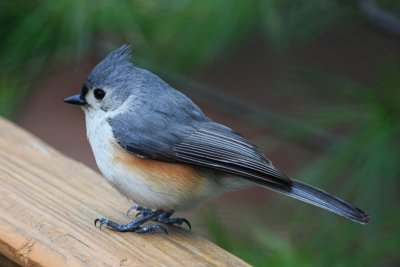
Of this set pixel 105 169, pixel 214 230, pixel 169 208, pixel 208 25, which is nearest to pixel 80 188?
pixel 105 169

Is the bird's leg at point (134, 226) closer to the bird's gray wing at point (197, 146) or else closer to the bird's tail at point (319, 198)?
the bird's gray wing at point (197, 146)

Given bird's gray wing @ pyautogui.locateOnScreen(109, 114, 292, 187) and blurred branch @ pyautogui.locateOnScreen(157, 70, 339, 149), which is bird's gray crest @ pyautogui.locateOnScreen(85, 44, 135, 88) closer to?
bird's gray wing @ pyautogui.locateOnScreen(109, 114, 292, 187)

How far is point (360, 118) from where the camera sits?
2186 millimetres

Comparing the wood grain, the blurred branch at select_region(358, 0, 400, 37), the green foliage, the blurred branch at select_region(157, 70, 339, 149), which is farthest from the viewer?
the blurred branch at select_region(157, 70, 339, 149)

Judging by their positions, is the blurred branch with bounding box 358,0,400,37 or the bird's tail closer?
the bird's tail

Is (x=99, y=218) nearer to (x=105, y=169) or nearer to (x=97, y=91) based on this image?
(x=105, y=169)

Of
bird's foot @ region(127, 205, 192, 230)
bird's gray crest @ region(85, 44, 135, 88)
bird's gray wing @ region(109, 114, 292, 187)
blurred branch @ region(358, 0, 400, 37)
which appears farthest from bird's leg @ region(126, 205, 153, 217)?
blurred branch @ region(358, 0, 400, 37)

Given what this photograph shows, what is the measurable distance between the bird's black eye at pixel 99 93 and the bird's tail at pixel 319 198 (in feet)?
1.33

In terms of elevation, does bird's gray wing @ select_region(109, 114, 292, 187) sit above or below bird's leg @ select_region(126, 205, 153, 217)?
above

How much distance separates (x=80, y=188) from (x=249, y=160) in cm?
35

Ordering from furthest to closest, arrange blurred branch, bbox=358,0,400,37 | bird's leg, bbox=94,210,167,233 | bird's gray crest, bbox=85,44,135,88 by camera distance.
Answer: blurred branch, bbox=358,0,400,37, bird's gray crest, bbox=85,44,135,88, bird's leg, bbox=94,210,167,233

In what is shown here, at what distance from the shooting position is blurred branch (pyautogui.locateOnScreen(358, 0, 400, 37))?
2227 mm

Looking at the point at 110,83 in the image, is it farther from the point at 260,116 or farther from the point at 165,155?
the point at 260,116

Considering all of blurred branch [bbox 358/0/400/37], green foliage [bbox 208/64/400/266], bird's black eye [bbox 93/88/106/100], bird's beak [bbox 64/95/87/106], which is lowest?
bird's beak [bbox 64/95/87/106]
